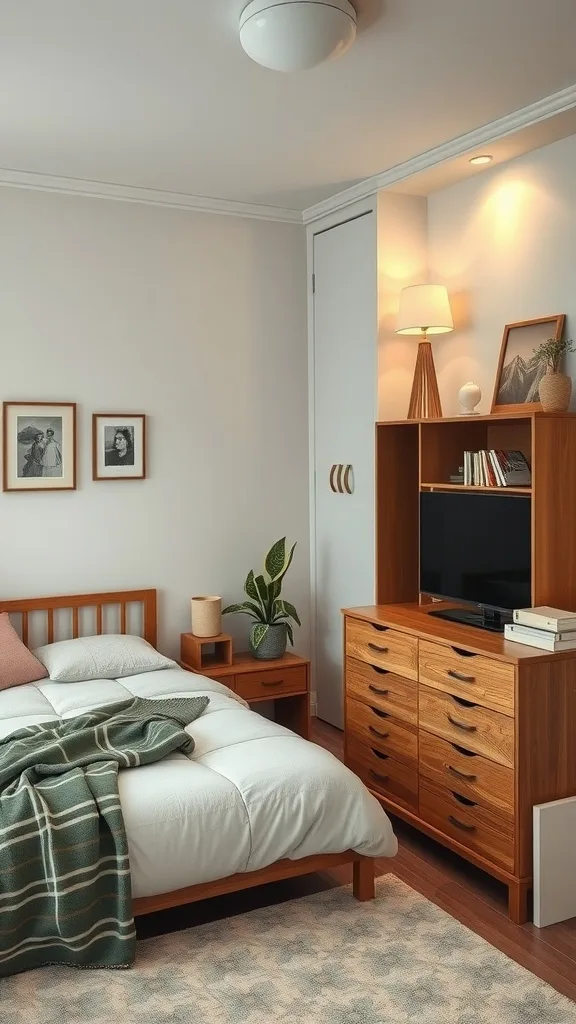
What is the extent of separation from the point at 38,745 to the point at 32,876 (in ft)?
1.72

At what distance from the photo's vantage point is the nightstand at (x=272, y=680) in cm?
425

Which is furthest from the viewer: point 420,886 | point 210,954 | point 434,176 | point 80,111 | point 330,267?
point 330,267

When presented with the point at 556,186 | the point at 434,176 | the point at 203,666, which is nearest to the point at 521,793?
the point at 203,666

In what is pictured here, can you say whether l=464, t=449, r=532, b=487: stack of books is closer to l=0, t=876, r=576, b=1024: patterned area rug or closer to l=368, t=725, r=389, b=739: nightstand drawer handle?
l=368, t=725, r=389, b=739: nightstand drawer handle

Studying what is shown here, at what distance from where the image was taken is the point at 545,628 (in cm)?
291

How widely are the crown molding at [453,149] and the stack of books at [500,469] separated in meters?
1.23

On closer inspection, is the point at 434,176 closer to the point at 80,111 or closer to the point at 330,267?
the point at 330,267

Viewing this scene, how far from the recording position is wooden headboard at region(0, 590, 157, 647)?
13.6 feet

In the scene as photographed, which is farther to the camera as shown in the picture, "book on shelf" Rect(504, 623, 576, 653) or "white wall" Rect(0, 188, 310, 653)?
"white wall" Rect(0, 188, 310, 653)

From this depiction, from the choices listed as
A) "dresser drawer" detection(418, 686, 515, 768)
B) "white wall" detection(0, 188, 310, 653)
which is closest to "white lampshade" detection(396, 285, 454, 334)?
"white wall" detection(0, 188, 310, 653)

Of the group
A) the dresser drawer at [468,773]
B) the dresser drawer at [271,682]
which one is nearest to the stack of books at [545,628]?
the dresser drawer at [468,773]

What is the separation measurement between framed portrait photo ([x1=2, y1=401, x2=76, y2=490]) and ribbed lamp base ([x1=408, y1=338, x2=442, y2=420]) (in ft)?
5.34

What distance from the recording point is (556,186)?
347 centimetres

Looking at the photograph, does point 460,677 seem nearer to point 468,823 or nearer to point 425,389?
point 468,823
